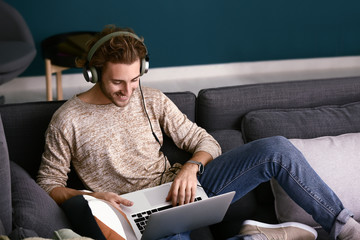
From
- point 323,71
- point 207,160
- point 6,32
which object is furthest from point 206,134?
point 323,71

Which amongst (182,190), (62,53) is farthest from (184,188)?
(62,53)

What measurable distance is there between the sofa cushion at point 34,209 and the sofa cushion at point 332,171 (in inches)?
32.2

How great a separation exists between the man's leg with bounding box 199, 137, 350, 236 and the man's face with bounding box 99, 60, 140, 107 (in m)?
0.40

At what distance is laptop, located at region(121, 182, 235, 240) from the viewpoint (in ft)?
4.86

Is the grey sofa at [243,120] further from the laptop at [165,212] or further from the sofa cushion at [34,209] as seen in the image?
the laptop at [165,212]

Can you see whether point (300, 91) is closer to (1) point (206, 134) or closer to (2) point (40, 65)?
(1) point (206, 134)

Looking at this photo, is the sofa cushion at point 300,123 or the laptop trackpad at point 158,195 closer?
the laptop trackpad at point 158,195

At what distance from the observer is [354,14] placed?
4520mm

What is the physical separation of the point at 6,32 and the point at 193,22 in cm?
157

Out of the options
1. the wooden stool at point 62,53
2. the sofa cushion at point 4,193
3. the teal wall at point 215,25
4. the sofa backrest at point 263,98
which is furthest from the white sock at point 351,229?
the teal wall at point 215,25

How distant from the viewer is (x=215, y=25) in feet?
14.2

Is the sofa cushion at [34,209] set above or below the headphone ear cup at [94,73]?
below

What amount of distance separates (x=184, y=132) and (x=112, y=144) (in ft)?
0.97

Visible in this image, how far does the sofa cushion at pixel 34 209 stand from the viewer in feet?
4.79
